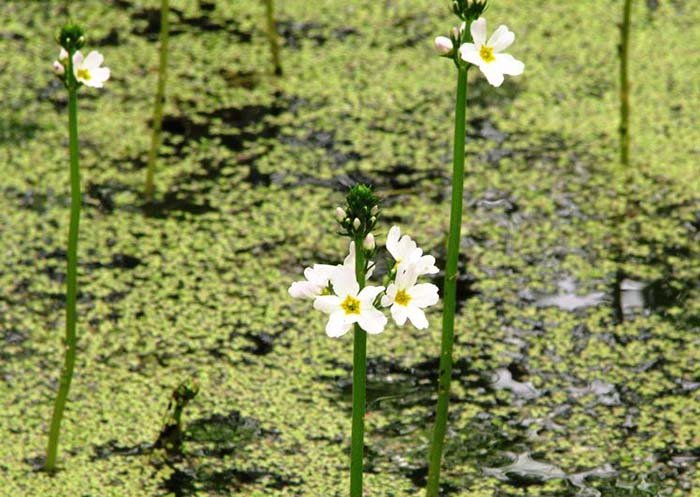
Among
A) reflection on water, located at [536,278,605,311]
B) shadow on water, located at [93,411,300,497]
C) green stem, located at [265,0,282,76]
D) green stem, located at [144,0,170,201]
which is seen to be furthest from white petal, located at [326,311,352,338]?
green stem, located at [265,0,282,76]

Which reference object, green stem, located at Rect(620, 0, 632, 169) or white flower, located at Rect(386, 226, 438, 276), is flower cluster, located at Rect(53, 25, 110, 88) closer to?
white flower, located at Rect(386, 226, 438, 276)

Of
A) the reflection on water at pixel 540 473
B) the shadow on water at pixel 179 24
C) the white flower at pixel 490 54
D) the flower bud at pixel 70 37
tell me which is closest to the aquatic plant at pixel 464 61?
the white flower at pixel 490 54

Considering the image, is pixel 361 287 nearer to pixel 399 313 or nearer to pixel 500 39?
pixel 399 313

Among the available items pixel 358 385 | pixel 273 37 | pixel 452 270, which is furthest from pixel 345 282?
pixel 273 37

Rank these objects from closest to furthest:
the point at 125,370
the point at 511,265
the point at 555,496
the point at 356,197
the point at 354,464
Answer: the point at 356,197 → the point at 354,464 → the point at 555,496 → the point at 125,370 → the point at 511,265

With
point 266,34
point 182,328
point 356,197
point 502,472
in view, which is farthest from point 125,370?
point 266,34

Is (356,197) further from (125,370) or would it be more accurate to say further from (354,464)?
(125,370)

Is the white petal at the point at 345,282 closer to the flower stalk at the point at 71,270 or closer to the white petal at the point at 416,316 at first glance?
the white petal at the point at 416,316
